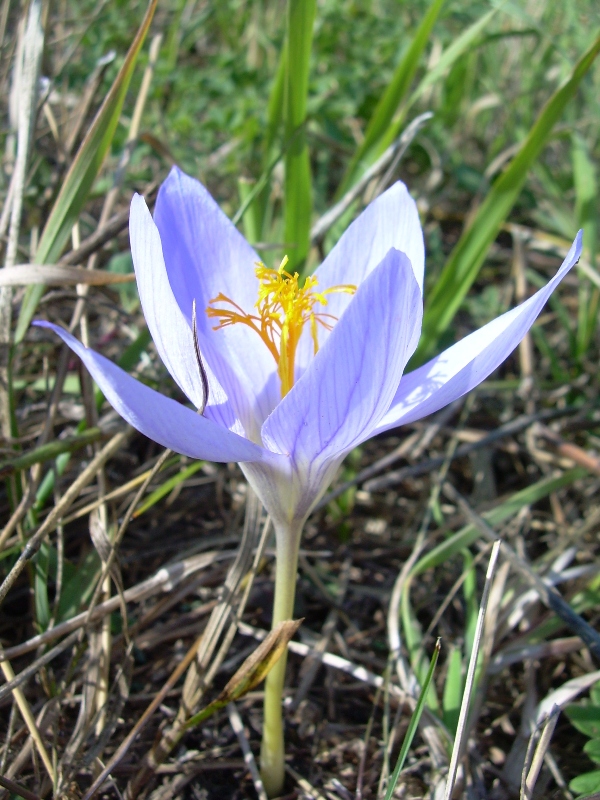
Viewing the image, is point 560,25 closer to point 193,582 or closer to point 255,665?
point 193,582

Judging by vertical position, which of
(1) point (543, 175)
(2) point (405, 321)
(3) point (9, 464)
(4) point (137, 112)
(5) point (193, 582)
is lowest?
→ (5) point (193, 582)

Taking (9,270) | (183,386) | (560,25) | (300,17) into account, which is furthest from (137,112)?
(560,25)

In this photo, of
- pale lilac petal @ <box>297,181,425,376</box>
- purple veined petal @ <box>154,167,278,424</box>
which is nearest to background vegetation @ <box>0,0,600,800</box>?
purple veined petal @ <box>154,167,278,424</box>

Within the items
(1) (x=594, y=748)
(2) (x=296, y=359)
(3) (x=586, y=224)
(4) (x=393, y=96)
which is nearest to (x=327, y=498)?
(2) (x=296, y=359)

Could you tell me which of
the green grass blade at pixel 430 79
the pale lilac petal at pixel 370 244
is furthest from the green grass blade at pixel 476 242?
the pale lilac petal at pixel 370 244

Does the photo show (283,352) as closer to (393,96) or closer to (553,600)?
(553,600)

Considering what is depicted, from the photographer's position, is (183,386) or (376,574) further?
(376,574)

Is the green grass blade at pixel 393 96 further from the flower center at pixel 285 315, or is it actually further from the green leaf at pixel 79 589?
the green leaf at pixel 79 589
